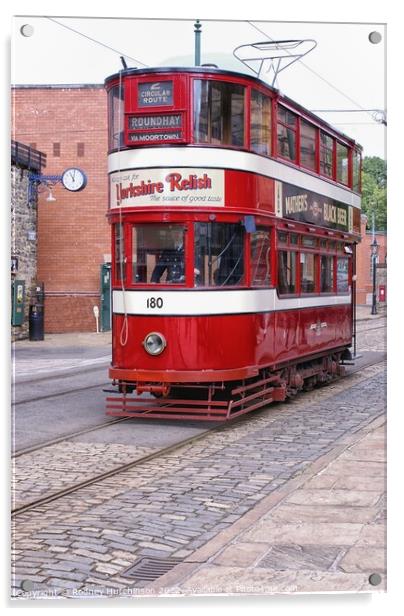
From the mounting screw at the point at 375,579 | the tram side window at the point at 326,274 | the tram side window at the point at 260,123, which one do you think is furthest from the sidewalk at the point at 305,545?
the tram side window at the point at 326,274

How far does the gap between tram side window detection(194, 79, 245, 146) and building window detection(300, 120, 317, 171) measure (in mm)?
1199

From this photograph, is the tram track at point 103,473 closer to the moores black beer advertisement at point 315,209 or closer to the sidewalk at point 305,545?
the sidewalk at point 305,545

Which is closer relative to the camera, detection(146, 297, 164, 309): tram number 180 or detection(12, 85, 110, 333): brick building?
detection(146, 297, 164, 309): tram number 180

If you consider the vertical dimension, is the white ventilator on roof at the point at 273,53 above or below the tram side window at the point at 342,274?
above

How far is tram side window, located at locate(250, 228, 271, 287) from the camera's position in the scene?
33.7 ft

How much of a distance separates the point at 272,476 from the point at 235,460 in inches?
29.2

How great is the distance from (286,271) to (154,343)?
2.35 metres

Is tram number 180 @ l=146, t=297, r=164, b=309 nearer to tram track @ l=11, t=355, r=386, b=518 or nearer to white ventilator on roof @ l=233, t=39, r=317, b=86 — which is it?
tram track @ l=11, t=355, r=386, b=518

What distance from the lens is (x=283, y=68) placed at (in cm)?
666

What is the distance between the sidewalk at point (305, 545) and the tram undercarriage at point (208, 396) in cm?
305

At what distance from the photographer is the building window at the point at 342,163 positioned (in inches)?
385

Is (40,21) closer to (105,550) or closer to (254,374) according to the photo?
(105,550)

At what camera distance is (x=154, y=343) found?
32.0 ft

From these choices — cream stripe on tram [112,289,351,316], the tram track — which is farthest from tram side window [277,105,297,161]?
the tram track
